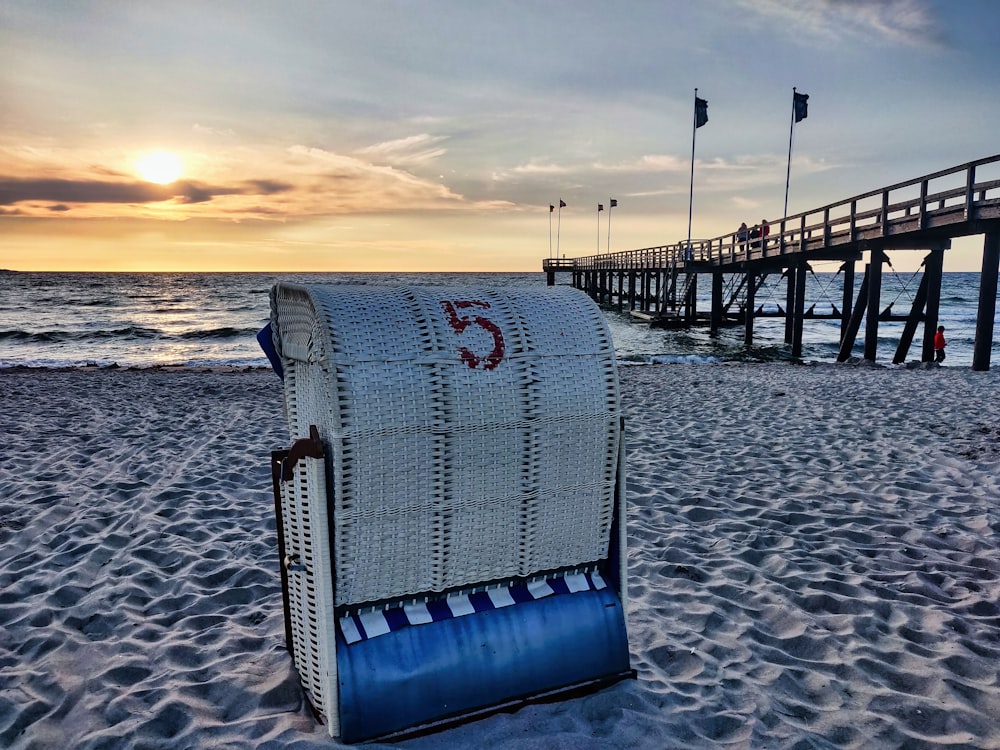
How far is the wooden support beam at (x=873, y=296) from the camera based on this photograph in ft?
52.0

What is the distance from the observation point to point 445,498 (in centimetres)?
243

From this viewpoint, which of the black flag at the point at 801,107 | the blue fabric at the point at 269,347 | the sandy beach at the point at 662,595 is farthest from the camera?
the black flag at the point at 801,107

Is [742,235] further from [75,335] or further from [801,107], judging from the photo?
[75,335]

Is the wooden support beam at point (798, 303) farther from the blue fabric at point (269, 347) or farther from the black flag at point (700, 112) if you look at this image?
the blue fabric at point (269, 347)

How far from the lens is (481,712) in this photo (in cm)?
258

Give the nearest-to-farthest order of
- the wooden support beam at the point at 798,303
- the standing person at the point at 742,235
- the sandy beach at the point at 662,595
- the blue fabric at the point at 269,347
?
the sandy beach at the point at 662,595, the blue fabric at the point at 269,347, the wooden support beam at the point at 798,303, the standing person at the point at 742,235

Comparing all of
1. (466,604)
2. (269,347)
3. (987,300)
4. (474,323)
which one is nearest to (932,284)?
(987,300)

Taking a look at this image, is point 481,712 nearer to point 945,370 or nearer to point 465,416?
point 465,416

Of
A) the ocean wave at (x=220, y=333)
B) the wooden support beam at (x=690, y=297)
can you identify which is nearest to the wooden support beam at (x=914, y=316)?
the wooden support beam at (x=690, y=297)

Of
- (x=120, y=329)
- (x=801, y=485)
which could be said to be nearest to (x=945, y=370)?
(x=801, y=485)

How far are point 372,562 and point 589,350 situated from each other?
1.14 meters

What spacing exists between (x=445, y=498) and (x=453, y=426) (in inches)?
10.9

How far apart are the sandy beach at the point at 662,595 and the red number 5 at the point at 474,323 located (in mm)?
1417

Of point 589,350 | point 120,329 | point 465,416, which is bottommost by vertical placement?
point 120,329
